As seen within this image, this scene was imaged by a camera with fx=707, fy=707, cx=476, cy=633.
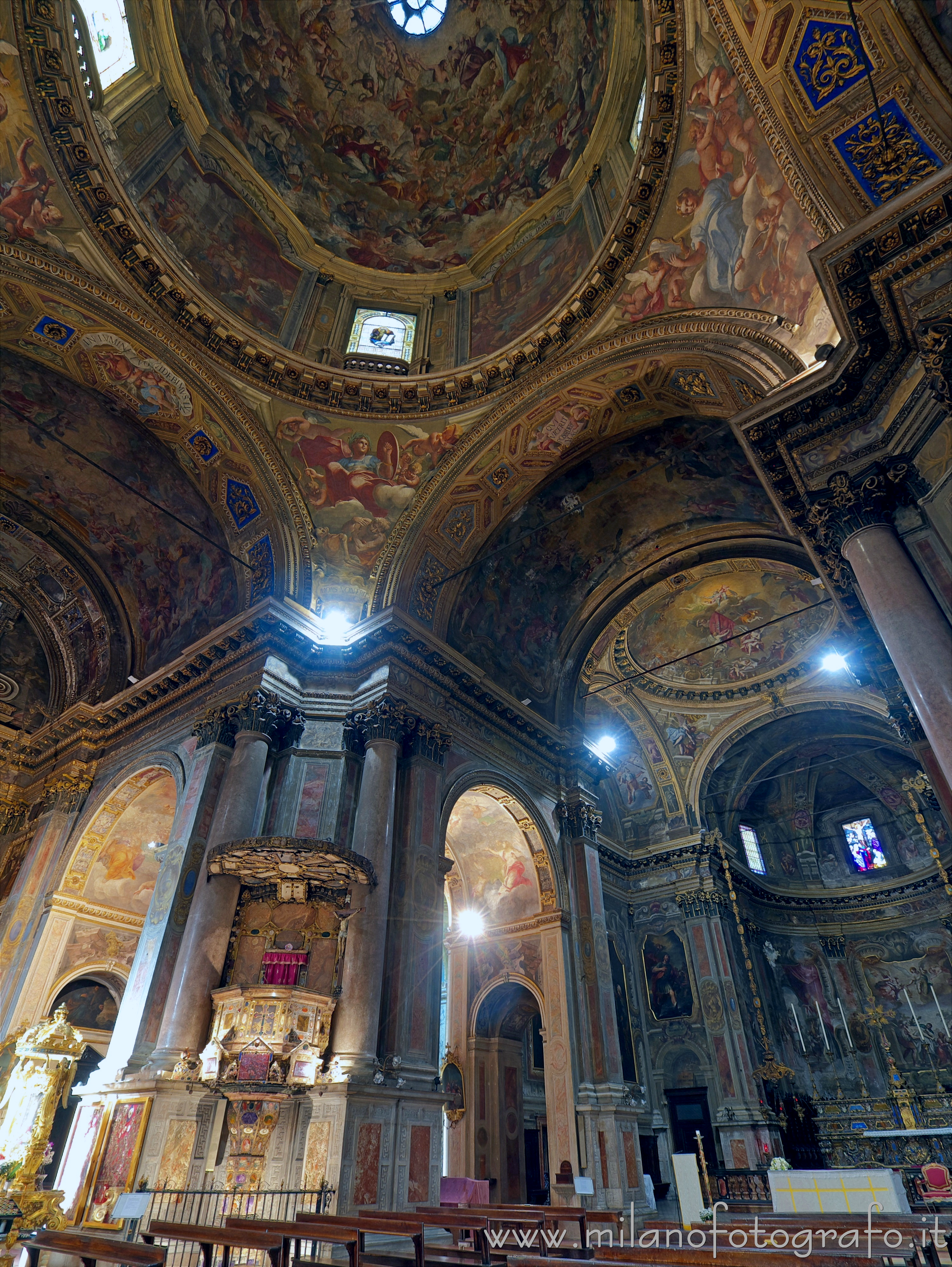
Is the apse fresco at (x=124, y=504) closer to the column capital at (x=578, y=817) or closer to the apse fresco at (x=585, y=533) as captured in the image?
the apse fresco at (x=585, y=533)

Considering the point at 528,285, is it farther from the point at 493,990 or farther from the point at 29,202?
the point at 493,990

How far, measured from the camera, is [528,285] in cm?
1588

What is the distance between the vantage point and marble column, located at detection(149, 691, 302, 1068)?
10078 millimetres

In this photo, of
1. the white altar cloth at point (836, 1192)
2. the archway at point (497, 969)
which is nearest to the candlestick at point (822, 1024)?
the archway at point (497, 969)

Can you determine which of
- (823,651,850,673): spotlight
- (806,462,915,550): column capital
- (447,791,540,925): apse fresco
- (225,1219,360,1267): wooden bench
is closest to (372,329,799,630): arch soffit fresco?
(806,462,915,550): column capital

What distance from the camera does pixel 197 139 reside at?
559 inches

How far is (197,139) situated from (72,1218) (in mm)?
18222

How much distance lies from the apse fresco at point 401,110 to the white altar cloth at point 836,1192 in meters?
18.6

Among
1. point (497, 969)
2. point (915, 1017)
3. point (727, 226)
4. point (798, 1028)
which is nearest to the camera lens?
point (727, 226)

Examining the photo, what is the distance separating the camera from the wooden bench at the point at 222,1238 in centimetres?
459

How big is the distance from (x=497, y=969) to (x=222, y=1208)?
8.90 metres

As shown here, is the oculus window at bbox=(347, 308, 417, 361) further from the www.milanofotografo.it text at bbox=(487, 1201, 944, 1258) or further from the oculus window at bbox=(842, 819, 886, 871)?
the oculus window at bbox=(842, 819, 886, 871)

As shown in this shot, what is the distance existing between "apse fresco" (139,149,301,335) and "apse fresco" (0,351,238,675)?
11.3 ft

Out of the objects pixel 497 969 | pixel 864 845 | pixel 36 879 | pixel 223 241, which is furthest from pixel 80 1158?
pixel 864 845
